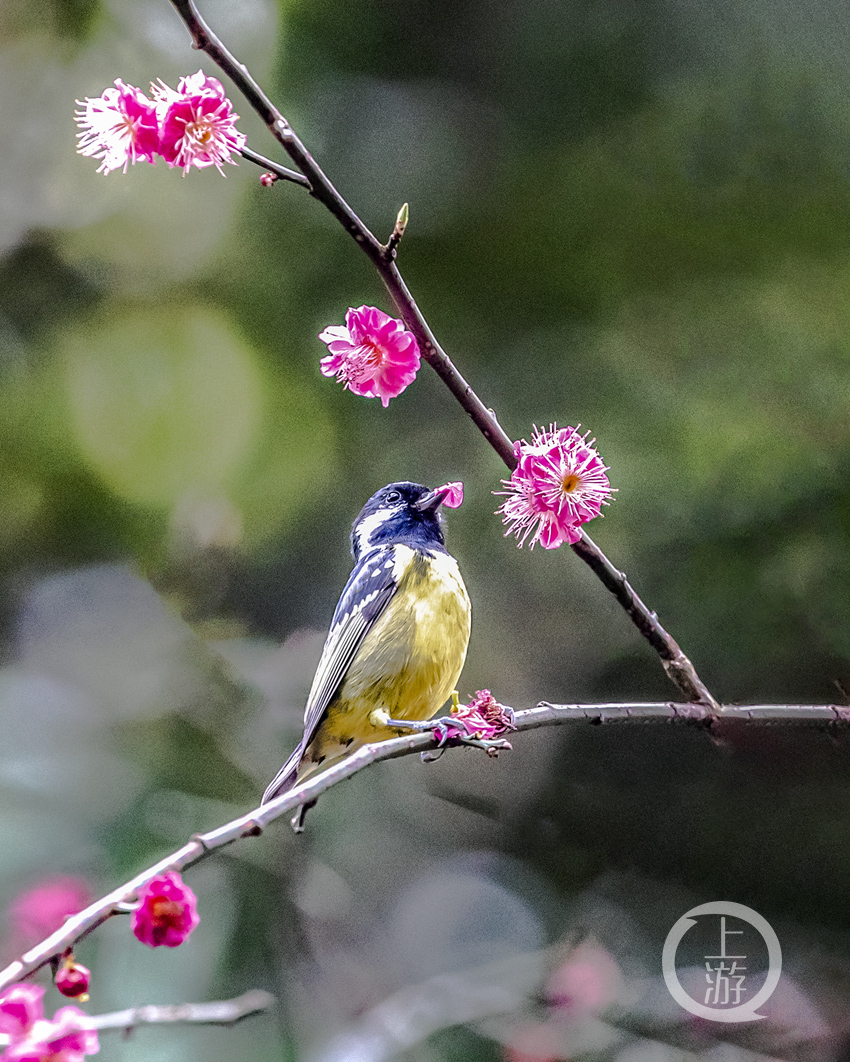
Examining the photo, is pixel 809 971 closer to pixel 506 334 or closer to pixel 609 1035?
pixel 609 1035

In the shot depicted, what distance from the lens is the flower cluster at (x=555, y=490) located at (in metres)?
0.92

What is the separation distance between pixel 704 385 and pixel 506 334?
1.28 ft

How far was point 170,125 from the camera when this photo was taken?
2.77ft

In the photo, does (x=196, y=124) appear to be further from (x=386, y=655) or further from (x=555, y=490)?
(x=386, y=655)

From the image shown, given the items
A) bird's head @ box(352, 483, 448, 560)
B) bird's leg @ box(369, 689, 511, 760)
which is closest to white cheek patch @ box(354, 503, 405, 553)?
bird's head @ box(352, 483, 448, 560)

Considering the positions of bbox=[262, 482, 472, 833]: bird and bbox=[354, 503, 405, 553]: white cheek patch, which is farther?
bbox=[354, 503, 405, 553]: white cheek patch

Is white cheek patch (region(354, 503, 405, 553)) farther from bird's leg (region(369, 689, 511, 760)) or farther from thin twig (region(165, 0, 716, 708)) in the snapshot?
thin twig (region(165, 0, 716, 708))

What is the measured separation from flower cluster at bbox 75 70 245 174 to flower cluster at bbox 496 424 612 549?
36 cm

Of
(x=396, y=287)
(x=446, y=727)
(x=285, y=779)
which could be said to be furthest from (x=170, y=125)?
(x=285, y=779)

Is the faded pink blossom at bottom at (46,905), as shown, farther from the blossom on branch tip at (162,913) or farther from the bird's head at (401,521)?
the blossom on branch tip at (162,913)

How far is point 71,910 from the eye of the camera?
5.08ft

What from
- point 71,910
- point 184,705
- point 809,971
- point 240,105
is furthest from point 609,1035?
point 240,105

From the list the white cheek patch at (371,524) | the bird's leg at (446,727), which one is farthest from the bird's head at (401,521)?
the bird's leg at (446,727)

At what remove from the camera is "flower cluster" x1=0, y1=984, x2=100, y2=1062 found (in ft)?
1.93
